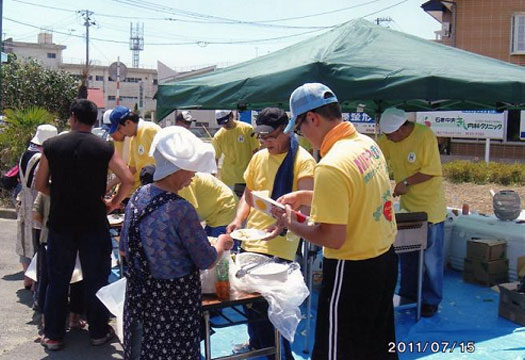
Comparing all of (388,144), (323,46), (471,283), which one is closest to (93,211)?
(323,46)

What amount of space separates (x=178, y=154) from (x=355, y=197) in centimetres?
83

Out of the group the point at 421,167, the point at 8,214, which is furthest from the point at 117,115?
the point at 8,214

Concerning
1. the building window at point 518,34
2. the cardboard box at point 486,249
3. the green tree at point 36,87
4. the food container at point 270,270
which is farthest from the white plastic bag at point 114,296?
the building window at point 518,34

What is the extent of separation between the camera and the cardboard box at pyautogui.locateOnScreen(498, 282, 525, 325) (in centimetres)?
449

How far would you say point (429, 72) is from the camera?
13.1 ft

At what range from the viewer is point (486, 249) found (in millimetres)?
5496

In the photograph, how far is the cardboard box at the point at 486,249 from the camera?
5.52 meters

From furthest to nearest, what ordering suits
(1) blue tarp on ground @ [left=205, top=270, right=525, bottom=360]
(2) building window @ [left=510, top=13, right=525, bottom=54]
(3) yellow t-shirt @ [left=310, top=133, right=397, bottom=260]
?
(2) building window @ [left=510, top=13, right=525, bottom=54] < (1) blue tarp on ground @ [left=205, top=270, right=525, bottom=360] < (3) yellow t-shirt @ [left=310, top=133, right=397, bottom=260]

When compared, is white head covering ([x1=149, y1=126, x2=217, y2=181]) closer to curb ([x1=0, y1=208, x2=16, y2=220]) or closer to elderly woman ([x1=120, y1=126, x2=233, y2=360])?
elderly woman ([x1=120, y1=126, x2=233, y2=360])

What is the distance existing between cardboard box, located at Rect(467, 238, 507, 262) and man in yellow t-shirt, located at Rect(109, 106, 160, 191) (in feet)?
11.4

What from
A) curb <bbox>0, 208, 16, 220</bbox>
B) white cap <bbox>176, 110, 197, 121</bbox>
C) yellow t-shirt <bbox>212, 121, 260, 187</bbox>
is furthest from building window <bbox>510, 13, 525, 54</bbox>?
curb <bbox>0, 208, 16, 220</bbox>

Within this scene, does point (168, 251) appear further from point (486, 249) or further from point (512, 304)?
point (486, 249)

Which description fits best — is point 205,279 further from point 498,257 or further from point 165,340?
point 498,257

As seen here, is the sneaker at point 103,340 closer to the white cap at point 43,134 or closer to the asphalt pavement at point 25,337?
the asphalt pavement at point 25,337
